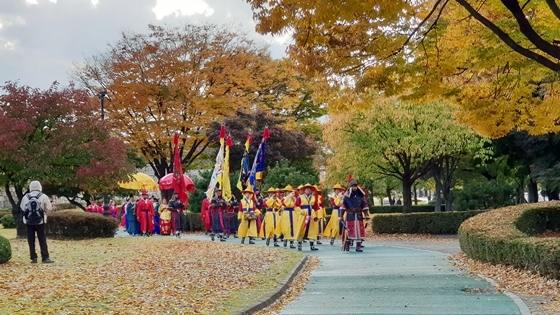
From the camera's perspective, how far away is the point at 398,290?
11430 millimetres

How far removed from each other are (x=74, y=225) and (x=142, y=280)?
12.7m

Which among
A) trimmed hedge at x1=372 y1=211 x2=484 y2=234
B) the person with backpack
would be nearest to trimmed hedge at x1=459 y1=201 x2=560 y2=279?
trimmed hedge at x1=372 y1=211 x2=484 y2=234

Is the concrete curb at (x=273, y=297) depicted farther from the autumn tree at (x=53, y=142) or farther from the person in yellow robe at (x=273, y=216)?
the autumn tree at (x=53, y=142)

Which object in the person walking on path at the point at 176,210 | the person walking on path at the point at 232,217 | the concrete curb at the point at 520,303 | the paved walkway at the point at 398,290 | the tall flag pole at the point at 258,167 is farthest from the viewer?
the person walking on path at the point at 176,210

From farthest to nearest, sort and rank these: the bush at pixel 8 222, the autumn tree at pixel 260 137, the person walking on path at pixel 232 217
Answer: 1. the bush at pixel 8 222
2. the autumn tree at pixel 260 137
3. the person walking on path at pixel 232 217

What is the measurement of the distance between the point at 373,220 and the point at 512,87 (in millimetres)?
15218

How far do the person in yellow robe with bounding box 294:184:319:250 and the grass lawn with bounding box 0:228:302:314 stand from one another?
228 cm

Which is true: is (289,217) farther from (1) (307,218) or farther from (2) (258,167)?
(2) (258,167)

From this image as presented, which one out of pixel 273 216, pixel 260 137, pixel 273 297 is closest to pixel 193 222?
pixel 260 137

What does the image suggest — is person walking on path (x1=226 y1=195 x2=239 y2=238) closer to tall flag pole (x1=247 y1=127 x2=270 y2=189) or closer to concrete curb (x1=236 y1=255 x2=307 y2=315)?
tall flag pole (x1=247 y1=127 x2=270 y2=189)

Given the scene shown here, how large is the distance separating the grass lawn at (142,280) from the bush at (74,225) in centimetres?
453

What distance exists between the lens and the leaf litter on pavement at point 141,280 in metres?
9.38

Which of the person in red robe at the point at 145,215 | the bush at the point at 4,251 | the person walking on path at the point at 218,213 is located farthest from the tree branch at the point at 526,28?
the person in red robe at the point at 145,215

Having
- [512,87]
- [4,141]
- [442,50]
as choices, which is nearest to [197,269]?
[442,50]
